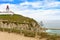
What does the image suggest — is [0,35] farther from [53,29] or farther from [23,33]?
[53,29]

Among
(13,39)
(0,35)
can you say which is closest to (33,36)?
(13,39)

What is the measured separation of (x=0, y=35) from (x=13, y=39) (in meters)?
1.98

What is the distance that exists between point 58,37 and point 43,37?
118cm

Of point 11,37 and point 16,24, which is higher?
point 16,24

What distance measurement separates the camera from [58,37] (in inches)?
639

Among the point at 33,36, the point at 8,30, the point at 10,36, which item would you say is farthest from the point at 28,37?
the point at 8,30

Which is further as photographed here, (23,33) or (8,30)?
(8,30)

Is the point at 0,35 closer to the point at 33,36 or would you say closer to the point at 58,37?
the point at 33,36

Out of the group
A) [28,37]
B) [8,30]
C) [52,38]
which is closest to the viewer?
[52,38]

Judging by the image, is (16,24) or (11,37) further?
(16,24)

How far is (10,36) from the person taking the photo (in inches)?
696

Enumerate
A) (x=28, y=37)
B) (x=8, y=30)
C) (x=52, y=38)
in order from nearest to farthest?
(x=52, y=38)
(x=28, y=37)
(x=8, y=30)

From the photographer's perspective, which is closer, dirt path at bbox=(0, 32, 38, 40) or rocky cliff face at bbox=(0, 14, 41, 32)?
dirt path at bbox=(0, 32, 38, 40)

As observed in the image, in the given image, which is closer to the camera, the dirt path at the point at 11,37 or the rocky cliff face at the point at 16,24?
the dirt path at the point at 11,37
